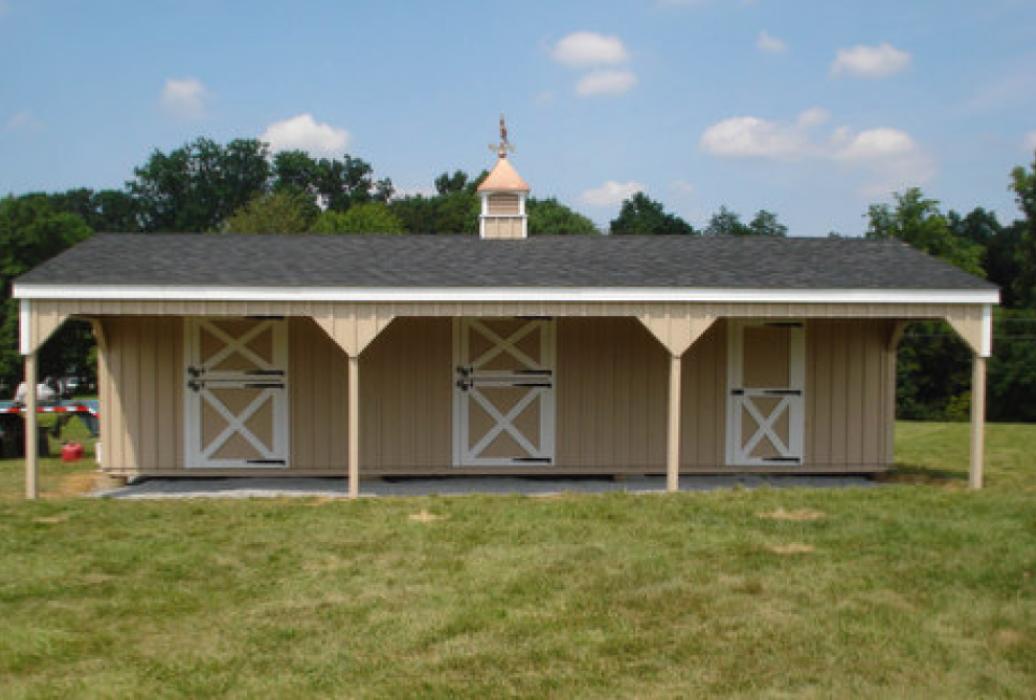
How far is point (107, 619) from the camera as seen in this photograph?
231 inches

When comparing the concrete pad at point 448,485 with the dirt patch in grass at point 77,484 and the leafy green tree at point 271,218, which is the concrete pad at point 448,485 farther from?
the leafy green tree at point 271,218

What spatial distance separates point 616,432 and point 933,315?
12.2 feet

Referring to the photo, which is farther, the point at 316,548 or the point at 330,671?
the point at 316,548

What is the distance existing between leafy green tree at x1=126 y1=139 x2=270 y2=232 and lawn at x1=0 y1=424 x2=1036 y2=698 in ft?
215

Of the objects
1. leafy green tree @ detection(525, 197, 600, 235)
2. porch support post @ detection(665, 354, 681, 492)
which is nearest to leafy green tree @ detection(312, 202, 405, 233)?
leafy green tree @ detection(525, 197, 600, 235)

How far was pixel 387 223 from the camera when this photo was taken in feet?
178

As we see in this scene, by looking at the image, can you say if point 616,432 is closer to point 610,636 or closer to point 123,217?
point 610,636

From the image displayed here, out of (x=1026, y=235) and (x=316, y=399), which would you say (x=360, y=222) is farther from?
(x=316, y=399)

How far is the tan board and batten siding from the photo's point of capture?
437 inches

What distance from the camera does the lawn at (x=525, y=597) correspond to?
16.0 feet

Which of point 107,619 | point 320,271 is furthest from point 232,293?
point 107,619

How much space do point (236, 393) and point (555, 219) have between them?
50.0 meters

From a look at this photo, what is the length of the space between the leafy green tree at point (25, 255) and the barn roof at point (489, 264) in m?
27.1

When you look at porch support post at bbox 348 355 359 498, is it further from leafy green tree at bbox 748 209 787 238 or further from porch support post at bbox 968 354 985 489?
leafy green tree at bbox 748 209 787 238
